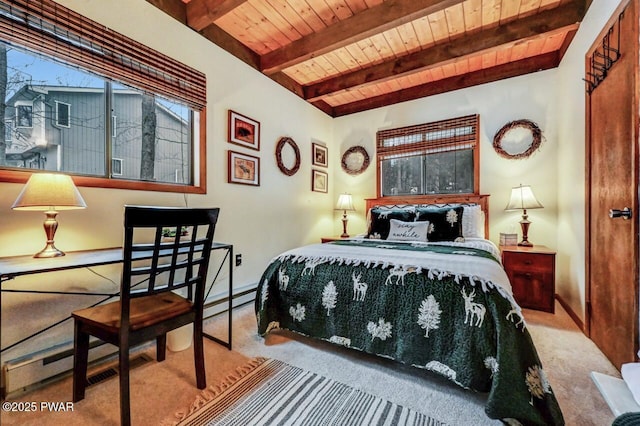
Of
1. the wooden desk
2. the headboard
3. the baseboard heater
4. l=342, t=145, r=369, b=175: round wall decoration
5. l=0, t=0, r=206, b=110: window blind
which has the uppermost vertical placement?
l=0, t=0, r=206, b=110: window blind

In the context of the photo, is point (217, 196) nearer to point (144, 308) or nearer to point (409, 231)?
point (144, 308)

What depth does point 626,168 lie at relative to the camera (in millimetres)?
1516

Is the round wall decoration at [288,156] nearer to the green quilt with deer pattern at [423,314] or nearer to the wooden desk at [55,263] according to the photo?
the green quilt with deer pattern at [423,314]

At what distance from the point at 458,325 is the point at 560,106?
2.83 meters

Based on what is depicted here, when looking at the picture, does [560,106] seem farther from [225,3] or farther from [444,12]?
[225,3]

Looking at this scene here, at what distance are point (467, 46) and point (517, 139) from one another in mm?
1221

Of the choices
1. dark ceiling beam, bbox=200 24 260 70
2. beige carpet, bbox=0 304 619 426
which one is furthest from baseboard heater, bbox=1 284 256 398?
dark ceiling beam, bbox=200 24 260 70

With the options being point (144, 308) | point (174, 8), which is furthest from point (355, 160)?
point (144, 308)

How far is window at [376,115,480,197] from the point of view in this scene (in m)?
3.35

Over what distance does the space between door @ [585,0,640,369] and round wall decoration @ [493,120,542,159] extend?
994 mm

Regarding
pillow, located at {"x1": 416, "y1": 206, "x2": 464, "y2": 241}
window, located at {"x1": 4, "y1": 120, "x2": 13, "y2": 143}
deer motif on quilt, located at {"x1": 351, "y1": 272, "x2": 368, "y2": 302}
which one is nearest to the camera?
window, located at {"x1": 4, "y1": 120, "x2": 13, "y2": 143}

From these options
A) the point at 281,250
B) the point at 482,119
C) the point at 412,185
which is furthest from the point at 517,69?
the point at 281,250

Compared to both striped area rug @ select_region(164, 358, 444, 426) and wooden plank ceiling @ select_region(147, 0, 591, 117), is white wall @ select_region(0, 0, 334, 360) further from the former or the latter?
striped area rug @ select_region(164, 358, 444, 426)

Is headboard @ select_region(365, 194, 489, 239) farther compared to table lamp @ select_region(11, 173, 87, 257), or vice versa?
headboard @ select_region(365, 194, 489, 239)
